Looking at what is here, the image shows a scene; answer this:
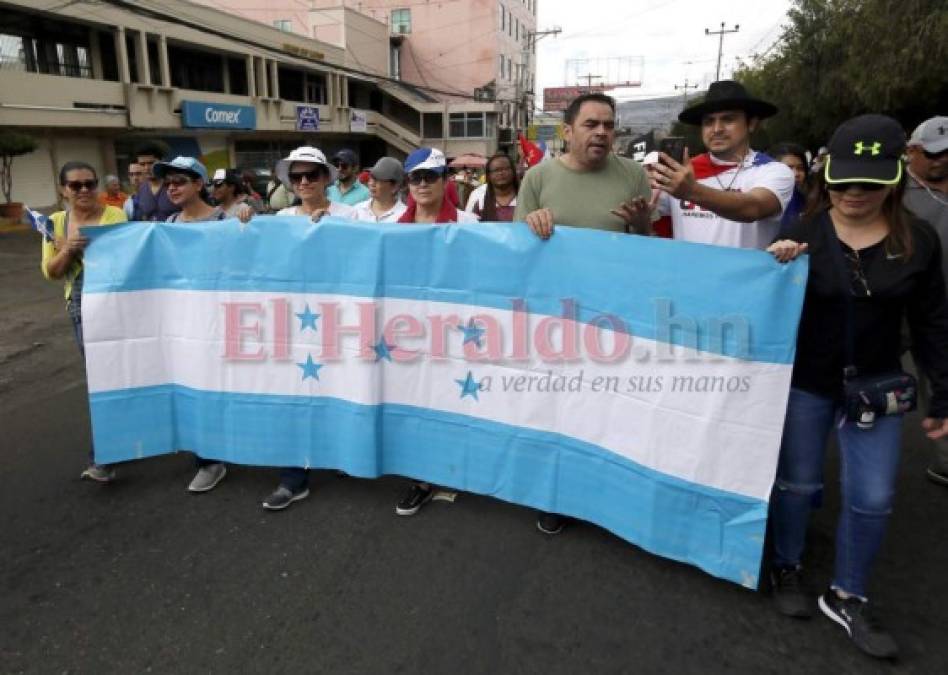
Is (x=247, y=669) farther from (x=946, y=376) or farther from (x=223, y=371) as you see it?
(x=946, y=376)

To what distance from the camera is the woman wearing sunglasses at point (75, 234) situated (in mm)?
3699

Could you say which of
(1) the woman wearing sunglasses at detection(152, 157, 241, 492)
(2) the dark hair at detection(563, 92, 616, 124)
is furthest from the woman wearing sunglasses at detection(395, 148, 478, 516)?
(1) the woman wearing sunglasses at detection(152, 157, 241, 492)

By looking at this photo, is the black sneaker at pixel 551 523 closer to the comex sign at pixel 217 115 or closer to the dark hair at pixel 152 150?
the dark hair at pixel 152 150

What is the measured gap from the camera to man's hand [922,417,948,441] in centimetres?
242

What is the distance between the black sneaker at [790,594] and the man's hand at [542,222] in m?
1.75

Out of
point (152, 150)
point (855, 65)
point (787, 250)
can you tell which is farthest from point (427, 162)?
point (855, 65)

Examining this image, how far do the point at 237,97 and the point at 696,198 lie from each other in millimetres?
32064

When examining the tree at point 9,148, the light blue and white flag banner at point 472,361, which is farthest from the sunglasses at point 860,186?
the tree at point 9,148

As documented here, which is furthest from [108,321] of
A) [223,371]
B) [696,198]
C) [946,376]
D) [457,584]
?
[946,376]

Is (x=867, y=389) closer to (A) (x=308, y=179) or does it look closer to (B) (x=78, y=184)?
(A) (x=308, y=179)

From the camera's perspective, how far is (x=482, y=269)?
321cm

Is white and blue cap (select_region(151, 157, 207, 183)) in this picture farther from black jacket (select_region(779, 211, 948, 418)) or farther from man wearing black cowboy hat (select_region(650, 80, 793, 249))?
black jacket (select_region(779, 211, 948, 418))

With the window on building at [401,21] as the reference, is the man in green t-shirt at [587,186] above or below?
below

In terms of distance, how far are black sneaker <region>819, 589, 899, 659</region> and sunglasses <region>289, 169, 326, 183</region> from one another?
11.1ft
